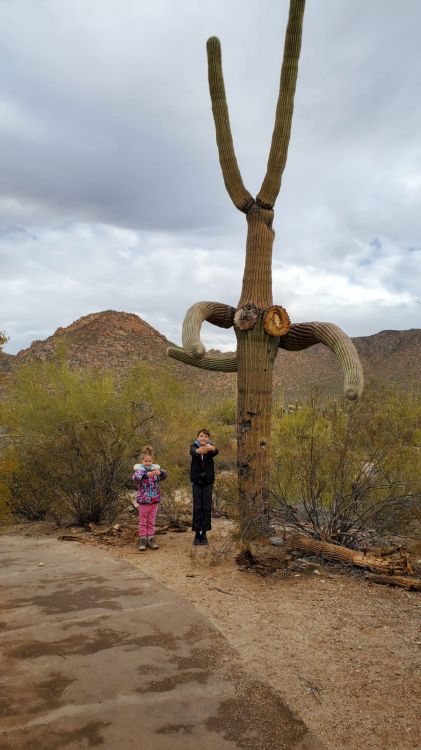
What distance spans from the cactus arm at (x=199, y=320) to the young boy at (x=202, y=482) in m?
1.22

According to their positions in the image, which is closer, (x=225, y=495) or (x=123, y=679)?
(x=123, y=679)

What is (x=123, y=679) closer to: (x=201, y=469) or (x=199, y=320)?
(x=201, y=469)

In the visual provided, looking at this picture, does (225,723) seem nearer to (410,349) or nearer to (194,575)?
(194,575)

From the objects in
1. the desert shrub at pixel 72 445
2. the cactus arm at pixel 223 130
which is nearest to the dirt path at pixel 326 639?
the desert shrub at pixel 72 445

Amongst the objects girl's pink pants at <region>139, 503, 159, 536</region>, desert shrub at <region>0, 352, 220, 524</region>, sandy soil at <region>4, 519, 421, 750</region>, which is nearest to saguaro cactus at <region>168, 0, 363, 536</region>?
sandy soil at <region>4, 519, 421, 750</region>

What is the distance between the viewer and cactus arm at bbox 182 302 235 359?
7.01m

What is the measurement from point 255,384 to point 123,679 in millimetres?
4319

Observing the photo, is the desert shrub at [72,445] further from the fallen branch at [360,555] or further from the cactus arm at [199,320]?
the fallen branch at [360,555]

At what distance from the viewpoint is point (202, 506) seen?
7.43 m

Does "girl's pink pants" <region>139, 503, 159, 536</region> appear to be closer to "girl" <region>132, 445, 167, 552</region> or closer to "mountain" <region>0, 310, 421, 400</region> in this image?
"girl" <region>132, 445, 167, 552</region>

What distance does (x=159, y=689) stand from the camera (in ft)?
11.2

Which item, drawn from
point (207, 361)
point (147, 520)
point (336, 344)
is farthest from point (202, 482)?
point (336, 344)

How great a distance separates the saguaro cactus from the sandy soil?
44.8 inches

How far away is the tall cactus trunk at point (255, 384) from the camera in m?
7.02
